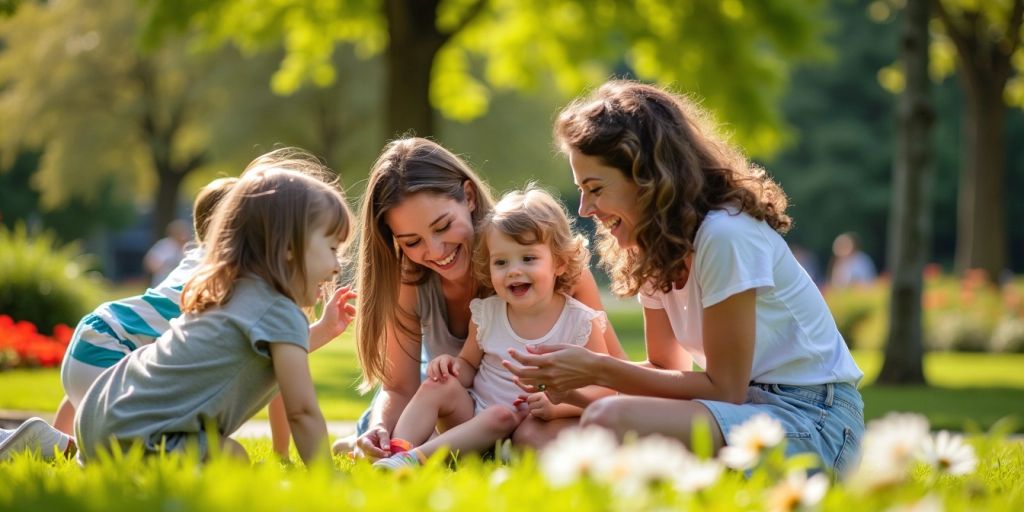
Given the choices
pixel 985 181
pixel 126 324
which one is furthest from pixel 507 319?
pixel 985 181

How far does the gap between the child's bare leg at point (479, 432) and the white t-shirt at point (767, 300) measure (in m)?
0.71

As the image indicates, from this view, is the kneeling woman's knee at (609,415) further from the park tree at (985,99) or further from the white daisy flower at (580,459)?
the park tree at (985,99)

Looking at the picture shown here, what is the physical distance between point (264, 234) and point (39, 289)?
947cm

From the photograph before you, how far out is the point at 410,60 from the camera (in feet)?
46.0

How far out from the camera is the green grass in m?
7.94

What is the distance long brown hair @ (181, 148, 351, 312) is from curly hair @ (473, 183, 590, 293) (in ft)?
3.13

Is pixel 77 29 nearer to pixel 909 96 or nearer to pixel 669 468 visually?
pixel 909 96

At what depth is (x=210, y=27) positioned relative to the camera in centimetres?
1442

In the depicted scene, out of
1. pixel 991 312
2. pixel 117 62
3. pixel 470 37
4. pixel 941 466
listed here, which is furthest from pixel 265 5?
pixel 117 62

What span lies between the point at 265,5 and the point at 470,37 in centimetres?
343

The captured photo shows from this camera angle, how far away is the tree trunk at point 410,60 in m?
14.0

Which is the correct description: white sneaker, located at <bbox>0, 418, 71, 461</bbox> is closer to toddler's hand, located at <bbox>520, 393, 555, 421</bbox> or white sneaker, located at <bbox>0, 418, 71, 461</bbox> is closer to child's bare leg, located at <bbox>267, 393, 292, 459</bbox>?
child's bare leg, located at <bbox>267, 393, 292, 459</bbox>

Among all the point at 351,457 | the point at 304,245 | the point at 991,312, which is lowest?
the point at 991,312

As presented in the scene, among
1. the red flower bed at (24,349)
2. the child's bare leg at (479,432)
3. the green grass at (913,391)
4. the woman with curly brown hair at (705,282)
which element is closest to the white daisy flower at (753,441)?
the woman with curly brown hair at (705,282)
